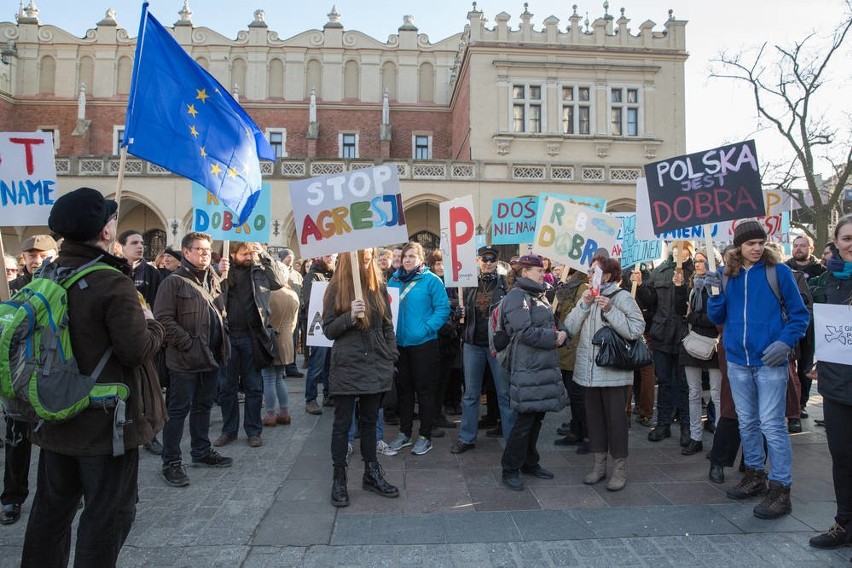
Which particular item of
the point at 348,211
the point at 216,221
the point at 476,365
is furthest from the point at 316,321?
the point at 348,211

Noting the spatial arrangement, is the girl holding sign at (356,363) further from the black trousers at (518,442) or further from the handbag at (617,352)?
the handbag at (617,352)

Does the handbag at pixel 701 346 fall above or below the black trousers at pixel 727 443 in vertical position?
above

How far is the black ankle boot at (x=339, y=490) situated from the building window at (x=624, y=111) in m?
25.2

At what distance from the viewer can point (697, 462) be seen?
5.00 meters

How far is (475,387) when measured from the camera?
540 centimetres

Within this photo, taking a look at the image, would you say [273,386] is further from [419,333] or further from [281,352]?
[419,333]

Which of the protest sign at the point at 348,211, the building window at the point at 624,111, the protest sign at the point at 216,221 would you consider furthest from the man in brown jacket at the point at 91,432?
the building window at the point at 624,111

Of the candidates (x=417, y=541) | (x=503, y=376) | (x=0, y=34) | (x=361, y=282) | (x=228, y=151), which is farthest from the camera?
(x=0, y=34)

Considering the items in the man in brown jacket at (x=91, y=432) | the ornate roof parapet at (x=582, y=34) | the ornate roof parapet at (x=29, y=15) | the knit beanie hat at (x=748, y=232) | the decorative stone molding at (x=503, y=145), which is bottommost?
the man in brown jacket at (x=91, y=432)

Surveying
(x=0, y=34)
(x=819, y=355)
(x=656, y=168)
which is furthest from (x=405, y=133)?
(x=819, y=355)

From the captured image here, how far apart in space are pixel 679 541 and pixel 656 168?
11.3 feet

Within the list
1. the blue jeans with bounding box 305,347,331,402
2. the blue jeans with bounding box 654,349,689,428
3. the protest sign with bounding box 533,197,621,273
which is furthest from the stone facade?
the blue jeans with bounding box 654,349,689,428

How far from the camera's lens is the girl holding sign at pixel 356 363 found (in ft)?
13.3

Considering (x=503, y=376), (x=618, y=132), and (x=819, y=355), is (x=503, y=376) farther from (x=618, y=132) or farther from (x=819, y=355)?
(x=618, y=132)
